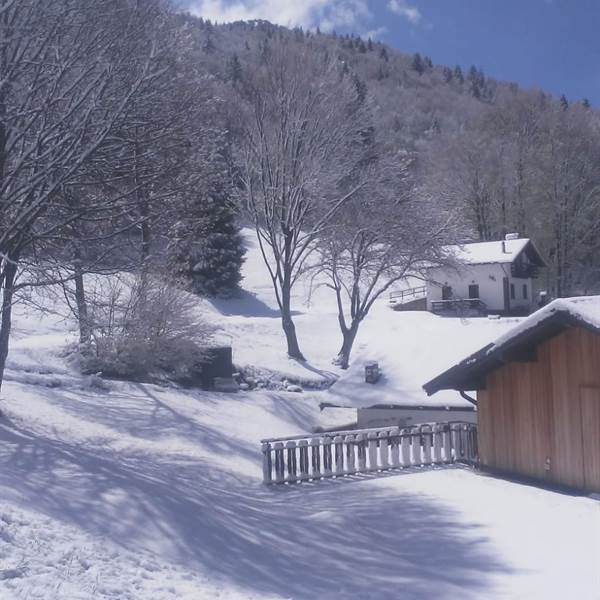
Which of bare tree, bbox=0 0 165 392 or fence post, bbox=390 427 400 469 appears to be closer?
bare tree, bbox=0 0 165 392

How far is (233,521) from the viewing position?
10.2 meters

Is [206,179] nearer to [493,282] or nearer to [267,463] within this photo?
[267,463]

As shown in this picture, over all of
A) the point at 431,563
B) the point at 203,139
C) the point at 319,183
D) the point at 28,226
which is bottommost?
the point at 431,563

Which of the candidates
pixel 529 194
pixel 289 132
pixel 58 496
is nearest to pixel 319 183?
pixel 289 132

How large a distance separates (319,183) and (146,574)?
25.1 metres

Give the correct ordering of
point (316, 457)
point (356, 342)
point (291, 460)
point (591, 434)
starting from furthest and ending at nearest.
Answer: point (356, 342) < point (316, 457) < point (291, 460) < point (591, 434)

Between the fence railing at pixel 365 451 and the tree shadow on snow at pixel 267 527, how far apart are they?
887 millimetres

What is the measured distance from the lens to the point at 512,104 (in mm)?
62000

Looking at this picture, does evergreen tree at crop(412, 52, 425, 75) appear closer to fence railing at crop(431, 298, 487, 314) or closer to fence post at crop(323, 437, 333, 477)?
fence railing at crop(431, 298, 487, 314)

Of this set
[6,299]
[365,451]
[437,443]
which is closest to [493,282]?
[437,443]

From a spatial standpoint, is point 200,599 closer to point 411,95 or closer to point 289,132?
point 289,132

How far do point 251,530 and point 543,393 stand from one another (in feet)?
20.4

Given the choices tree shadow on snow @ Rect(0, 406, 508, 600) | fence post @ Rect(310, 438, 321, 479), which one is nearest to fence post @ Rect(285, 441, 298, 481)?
fence post @ Rect(310, 438, 321, 479)

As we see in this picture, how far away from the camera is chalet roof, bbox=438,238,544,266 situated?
48.6 m
